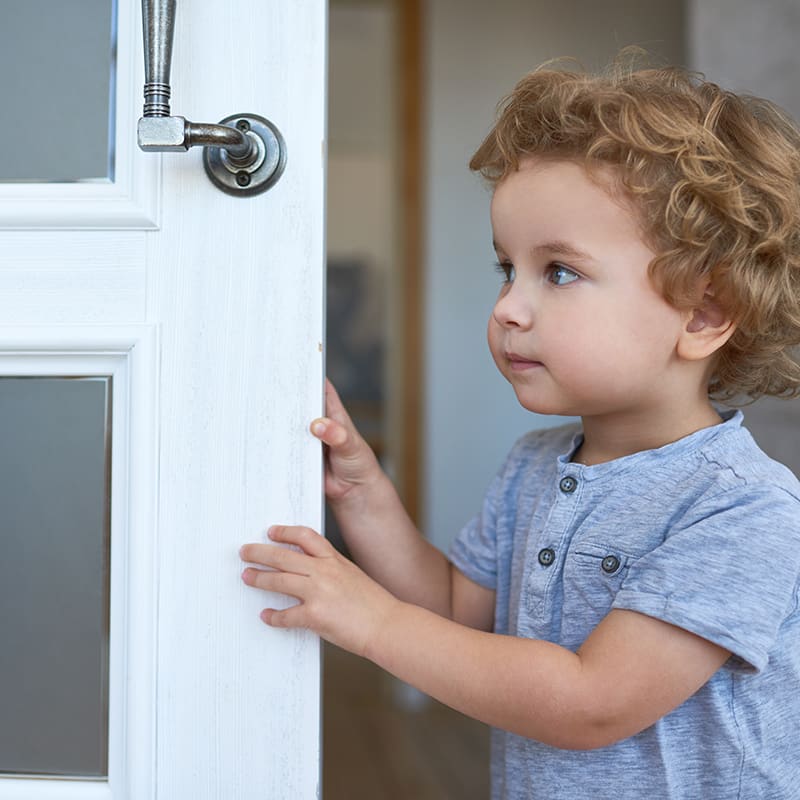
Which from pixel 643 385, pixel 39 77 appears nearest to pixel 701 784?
pixel 643 385

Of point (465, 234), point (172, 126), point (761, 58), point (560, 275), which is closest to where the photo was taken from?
point (172, 126)

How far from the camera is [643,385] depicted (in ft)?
2.80

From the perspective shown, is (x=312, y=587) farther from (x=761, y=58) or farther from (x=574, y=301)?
(x=761, y=58)

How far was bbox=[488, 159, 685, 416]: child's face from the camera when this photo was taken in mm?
802

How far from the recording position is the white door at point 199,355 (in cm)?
78

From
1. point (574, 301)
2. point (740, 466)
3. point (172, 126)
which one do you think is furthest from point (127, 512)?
point (740, 466)

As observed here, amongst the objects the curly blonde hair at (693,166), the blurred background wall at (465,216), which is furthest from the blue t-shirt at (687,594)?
the blurred background wall at (465,216)

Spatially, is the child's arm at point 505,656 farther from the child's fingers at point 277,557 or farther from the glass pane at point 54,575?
the glass pane at point 54,575

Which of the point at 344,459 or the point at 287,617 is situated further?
the point at 344,459

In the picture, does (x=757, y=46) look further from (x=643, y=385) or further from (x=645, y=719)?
(x=645, y=719)

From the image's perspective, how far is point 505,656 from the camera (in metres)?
0.78

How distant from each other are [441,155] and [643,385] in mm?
2078

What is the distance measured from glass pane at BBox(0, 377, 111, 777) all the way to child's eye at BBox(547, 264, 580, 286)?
0.39 m

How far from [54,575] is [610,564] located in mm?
481
